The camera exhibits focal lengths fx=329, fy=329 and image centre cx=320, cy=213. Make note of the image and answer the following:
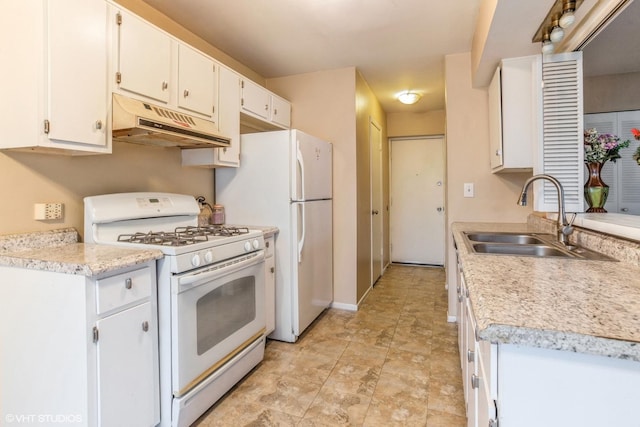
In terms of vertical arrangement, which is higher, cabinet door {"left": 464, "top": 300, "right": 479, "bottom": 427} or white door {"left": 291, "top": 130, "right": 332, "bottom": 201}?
white door {"left": 291, "top": 130, "right": 332, "bottom": 201}

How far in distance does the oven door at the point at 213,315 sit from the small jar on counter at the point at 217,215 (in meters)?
0.69

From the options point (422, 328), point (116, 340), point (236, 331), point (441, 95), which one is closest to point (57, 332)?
point (116, 340)

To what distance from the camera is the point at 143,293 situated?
→ 1487 millimetres

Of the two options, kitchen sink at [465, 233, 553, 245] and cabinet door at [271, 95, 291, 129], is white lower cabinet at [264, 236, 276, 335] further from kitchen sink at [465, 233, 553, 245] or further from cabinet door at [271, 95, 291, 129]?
kitchen sink at [465, 233, 553, 245]

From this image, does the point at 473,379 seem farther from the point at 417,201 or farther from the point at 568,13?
the point at 417,201

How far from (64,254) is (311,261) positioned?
1.79 metres

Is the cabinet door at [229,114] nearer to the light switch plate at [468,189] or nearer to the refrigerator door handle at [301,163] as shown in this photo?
the refrigerator door handle at [301,163]

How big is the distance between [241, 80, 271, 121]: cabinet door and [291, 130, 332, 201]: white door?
481mm

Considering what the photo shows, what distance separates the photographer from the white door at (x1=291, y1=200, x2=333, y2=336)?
2.63 metres

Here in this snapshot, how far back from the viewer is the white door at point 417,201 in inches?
203

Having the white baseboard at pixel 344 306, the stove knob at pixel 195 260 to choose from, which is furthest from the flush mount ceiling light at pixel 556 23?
the white baseboard at pixel 344 306

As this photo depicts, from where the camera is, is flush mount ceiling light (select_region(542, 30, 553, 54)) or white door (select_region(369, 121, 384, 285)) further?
white door (select_region(369, 121, 384, 285))

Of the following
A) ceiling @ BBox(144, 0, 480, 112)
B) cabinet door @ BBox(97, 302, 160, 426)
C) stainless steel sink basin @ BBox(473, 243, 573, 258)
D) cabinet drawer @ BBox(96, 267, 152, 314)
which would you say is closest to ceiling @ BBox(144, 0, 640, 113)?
ceiling @ BBox(144, 0, 480, 112)

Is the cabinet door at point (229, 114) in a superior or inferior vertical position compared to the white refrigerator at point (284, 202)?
superior
